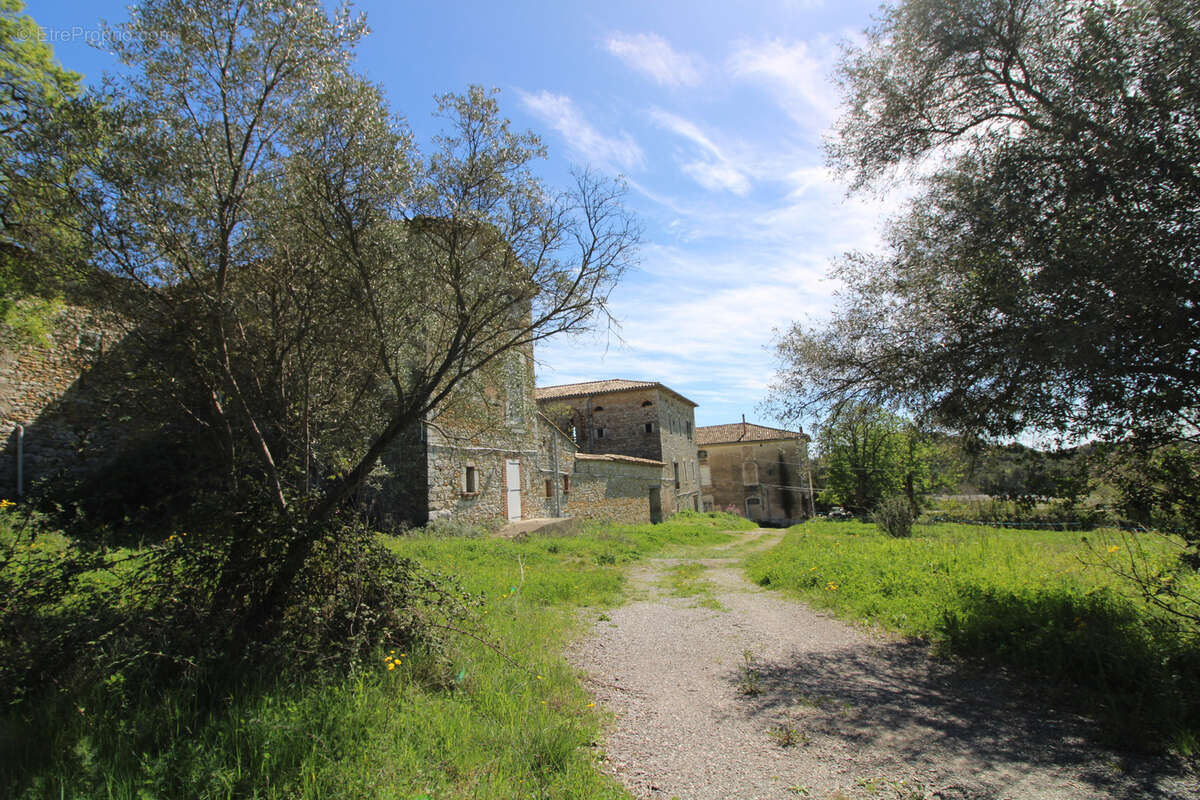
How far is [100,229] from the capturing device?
3957 mm

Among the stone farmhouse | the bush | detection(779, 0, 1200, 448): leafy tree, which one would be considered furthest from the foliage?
detection(779, 0, 1200, 448): leafy tree

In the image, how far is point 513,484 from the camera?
16578 mm

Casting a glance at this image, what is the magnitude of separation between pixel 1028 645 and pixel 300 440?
6645 mm

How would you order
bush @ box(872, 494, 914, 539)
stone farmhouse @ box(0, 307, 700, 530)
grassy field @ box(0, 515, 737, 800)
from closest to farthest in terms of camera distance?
grassy field @ box(0, 515, 737, 800)
stone farmhouse @ box(0, 307, 700, 530)
bush @ box(872, 494, 914, 539)

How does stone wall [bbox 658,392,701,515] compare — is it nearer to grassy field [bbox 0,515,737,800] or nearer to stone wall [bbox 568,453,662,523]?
→ stone wall [bbox 568,453,662,523]

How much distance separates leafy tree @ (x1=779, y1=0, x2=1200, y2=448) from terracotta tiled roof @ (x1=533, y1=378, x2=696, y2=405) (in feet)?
66.6

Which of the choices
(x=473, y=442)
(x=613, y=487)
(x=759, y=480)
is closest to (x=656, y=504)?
Answer: (x=613, y=487)

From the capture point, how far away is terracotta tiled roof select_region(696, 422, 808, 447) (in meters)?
37.1

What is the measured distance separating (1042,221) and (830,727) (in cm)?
446

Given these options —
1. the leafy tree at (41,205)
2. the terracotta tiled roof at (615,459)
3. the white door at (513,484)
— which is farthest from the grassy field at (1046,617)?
the terracotta tiled roof at (615,459)

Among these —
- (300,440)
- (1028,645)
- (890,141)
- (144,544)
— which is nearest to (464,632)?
(300,440)

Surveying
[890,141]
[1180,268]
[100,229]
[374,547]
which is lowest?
[374,547]

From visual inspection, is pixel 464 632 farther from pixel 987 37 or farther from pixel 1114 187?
pixel 987 37

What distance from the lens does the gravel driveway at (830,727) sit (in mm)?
3113
